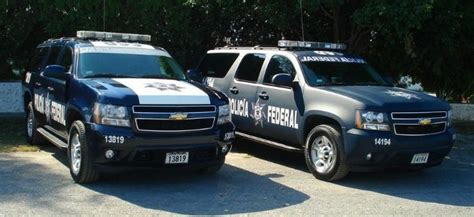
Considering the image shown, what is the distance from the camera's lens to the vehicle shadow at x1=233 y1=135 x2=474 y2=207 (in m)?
7.23

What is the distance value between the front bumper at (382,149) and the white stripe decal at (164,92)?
1879 mm

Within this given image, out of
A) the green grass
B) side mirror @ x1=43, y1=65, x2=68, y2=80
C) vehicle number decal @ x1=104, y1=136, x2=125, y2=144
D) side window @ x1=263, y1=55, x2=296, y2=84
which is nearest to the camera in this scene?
vehicle number decal @ x1=104, y1=136, x2=125, y2=144

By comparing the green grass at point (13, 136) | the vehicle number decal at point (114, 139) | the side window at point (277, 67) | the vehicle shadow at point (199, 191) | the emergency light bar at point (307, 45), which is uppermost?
the emergency light bar at point (307, 45)

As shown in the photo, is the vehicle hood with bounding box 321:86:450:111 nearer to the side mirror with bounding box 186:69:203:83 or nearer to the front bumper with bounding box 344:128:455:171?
the front bumper with bounding box 344:128:455:171

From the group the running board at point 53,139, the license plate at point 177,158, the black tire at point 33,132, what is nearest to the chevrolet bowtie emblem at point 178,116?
the license plate at point 177,158

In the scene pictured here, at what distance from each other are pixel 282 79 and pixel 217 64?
8.39 ft

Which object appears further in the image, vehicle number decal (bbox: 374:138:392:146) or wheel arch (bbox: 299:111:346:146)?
wheel arch (bbox: 299:111:346:146)

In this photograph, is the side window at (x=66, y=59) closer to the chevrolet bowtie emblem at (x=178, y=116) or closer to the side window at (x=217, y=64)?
the chevrolet bowtie emblem at (x=178, y=116)

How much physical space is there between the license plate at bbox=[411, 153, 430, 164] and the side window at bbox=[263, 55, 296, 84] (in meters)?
2.26

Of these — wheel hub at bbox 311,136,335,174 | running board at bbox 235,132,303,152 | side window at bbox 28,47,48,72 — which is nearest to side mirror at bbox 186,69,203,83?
running board at bbox 235,132,303,152

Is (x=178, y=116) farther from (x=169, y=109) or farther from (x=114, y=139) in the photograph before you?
(x=114, y=139)

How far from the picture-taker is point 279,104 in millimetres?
8750

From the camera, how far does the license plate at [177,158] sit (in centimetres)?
696

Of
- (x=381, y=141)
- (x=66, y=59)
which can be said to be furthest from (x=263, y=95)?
(x=66, y=59)
